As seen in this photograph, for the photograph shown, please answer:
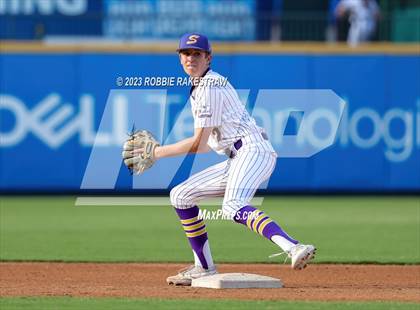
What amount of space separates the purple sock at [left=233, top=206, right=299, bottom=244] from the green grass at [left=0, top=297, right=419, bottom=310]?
694 mm

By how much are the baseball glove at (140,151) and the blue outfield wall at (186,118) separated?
29.7 feet

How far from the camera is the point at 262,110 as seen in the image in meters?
18.0

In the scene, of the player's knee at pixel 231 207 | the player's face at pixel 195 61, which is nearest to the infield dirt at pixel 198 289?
the player's knee at pixel 231 207

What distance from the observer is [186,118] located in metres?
17.8

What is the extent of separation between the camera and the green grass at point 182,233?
1129 cm

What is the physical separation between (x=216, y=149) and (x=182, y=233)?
5.12m

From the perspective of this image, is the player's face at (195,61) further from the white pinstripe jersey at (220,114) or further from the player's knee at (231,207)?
the player's knee at (231,207)

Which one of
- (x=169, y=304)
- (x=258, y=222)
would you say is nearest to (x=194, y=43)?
(x=258, y=222)

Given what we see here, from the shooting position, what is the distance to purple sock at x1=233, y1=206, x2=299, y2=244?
794cm

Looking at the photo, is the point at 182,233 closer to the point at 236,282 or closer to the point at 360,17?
the point at 236,282

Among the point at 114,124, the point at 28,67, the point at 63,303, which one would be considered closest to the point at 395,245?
the point at 63,303

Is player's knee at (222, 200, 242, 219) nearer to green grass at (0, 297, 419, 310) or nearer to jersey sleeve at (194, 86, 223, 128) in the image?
jersey sleeve at (194, 86, 223, 128)

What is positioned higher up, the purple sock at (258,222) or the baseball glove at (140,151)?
the baseball glove at (140,151)

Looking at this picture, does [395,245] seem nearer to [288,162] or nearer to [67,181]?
[288,162]
